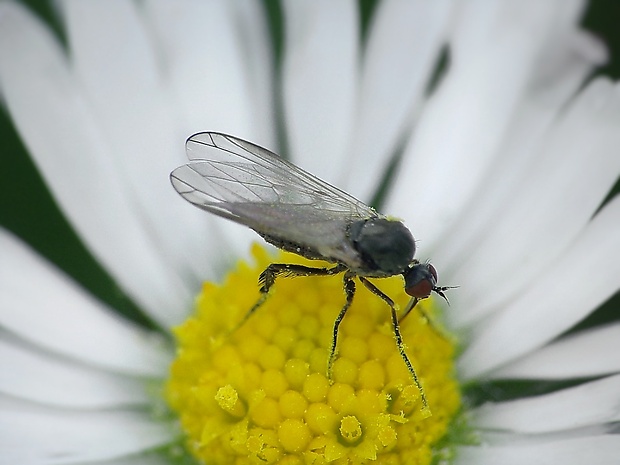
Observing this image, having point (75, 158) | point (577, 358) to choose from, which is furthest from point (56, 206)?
point (577, 358)

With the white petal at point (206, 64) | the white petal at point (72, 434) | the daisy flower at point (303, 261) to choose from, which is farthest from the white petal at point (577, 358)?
the white petal at point (206, 64)

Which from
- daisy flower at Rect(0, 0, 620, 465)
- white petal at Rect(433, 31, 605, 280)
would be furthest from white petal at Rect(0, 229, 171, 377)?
white petal at Rect(433, 31, 605, 280)

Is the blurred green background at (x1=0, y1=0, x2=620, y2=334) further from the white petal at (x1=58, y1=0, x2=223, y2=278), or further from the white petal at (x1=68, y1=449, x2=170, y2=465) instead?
the white petal at (x1=68, y1=449, x2=170, y2=465)

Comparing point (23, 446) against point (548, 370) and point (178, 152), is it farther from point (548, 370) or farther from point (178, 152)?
point (548, 370)

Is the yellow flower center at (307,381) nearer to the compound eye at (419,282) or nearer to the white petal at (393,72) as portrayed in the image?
the compound eye at (419,282)

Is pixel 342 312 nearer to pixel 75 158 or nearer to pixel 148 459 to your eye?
pixel 148 459

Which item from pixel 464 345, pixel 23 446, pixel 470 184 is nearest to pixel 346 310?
pixel 464 345
